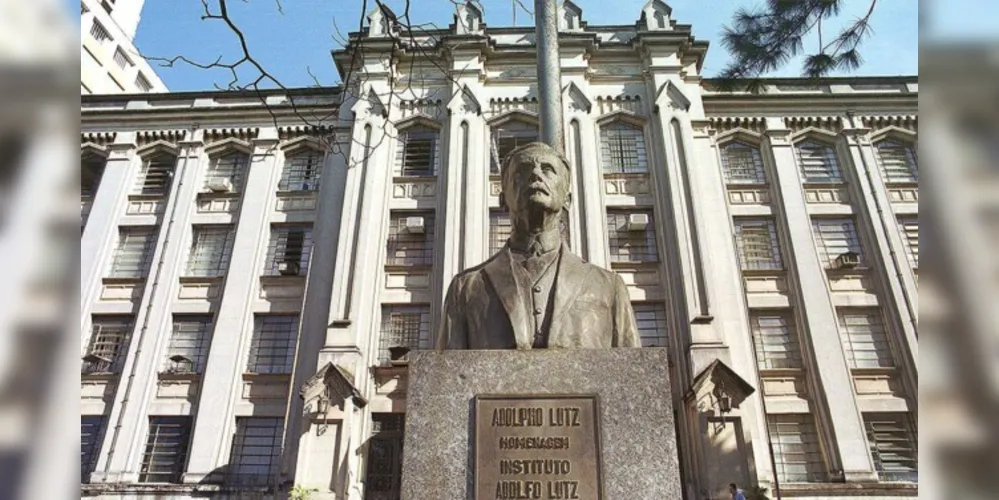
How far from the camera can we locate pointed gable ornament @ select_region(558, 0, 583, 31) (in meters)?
21.7

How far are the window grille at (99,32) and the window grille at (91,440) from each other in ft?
107

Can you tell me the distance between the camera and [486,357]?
161 inches

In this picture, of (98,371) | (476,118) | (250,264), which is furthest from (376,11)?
(98,371)

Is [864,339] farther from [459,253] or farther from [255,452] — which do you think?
[255,452]

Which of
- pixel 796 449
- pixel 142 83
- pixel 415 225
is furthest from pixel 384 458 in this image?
pixel 142 83

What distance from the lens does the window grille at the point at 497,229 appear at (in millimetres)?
17797

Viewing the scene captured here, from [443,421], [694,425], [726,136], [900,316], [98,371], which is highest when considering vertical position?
[726,136]

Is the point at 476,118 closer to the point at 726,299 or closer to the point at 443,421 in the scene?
the point at 726,299

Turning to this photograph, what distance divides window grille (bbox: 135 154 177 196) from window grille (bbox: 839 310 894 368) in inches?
842

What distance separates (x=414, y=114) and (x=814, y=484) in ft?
50.7

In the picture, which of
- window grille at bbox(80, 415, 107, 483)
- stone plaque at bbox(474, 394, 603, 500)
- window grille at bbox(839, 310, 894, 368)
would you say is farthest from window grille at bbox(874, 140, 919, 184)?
window grille at bbox(80, 415, 107, 483)

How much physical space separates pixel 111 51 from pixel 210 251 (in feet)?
103

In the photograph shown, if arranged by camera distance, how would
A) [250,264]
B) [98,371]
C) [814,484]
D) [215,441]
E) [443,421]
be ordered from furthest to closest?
[250,264] < [98,371] < [215,441] < [814,484] < [443,421]

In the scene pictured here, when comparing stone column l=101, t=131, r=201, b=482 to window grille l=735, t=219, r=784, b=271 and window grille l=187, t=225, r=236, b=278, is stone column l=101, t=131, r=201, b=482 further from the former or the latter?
window grille l=735, t=219, r=784, b=271
